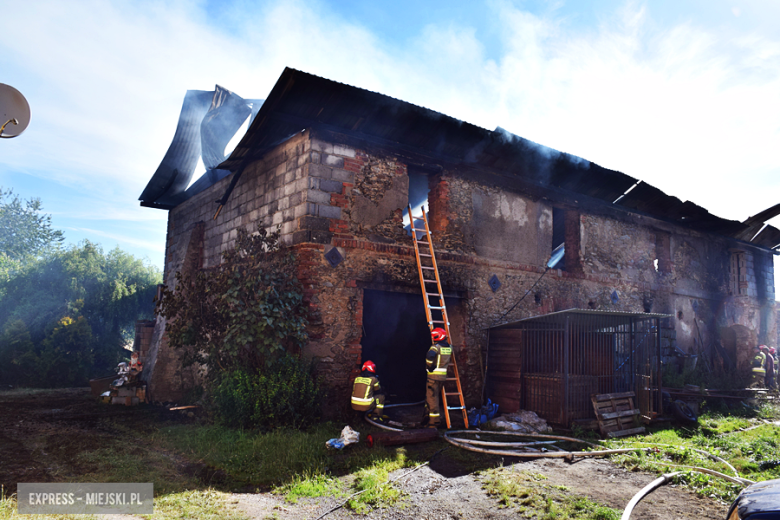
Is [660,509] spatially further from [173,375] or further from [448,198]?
[173,375]

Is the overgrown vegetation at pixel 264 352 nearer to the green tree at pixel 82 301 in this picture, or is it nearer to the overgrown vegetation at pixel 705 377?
the overgrown vegetation at pixel 705 377

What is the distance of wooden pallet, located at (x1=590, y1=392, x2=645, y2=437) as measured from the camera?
7.34 m

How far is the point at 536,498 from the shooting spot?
4.32 m

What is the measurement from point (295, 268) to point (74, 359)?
11193 mm

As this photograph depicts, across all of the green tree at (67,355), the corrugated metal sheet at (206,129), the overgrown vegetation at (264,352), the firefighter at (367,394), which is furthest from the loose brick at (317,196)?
the green tree at (67,355)

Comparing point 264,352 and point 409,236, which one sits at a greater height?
point 409,236

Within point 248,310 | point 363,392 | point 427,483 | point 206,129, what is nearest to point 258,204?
point 248,310

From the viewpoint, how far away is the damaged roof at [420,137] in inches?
291

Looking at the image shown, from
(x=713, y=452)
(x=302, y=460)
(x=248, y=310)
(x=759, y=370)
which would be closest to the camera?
(x=302, y=460)

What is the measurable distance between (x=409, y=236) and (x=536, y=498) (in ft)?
16.6

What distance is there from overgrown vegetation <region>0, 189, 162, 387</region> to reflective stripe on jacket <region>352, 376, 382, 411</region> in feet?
38.0

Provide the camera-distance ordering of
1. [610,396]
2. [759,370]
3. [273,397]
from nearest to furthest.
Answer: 1. [273,397]
2. [610,396]
3. [759,370]

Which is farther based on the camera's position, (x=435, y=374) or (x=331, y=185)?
(x=331, y=185)

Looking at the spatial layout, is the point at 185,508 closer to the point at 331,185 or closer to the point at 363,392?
the point at 363,392
